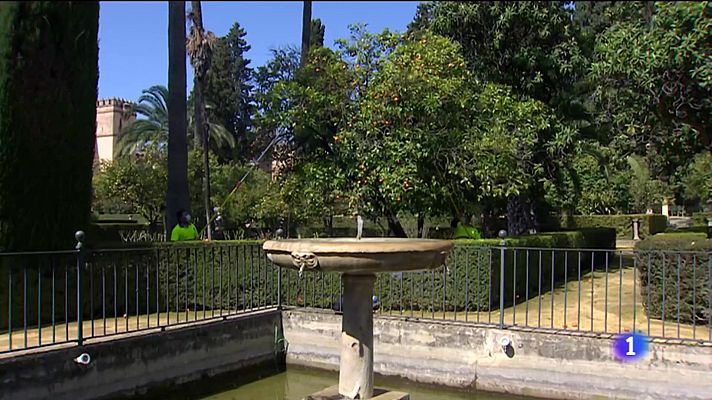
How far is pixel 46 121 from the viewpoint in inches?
368

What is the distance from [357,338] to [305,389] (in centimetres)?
291

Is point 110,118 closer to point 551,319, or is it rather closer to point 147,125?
point 147,125

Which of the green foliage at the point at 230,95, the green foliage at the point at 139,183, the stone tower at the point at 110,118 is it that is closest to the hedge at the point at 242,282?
the green foliage at the point at 139,183

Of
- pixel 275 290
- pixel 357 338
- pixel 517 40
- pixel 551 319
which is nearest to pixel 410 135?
pixel 275 290

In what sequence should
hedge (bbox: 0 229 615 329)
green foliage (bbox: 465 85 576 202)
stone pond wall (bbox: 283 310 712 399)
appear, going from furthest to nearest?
green foliage (bbox: 465 85 576 202), hedge (bbox: 0 229 615 329), stone pond wall (bbox: 283 310 712 399)

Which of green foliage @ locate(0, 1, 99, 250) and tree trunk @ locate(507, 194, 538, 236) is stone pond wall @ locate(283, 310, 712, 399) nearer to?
green foliage @ locate(0, 1, 99, 250)

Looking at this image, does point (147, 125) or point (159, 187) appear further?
point (147, 125)

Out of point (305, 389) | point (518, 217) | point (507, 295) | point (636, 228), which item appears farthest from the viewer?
point (636, 228)

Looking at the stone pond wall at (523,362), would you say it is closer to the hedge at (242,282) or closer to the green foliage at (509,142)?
the hedge at (242,282)

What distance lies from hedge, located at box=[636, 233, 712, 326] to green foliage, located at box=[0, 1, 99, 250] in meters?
8.42

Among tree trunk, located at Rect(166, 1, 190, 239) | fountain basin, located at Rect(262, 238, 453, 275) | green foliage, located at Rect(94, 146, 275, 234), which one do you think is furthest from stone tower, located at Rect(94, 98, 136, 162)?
fountain basin, located at Rect(262, 238, 453, 275)

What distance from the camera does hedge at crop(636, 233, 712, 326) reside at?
8.09 m

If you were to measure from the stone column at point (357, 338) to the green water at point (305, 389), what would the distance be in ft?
6.80

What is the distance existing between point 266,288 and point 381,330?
250 centimetres
